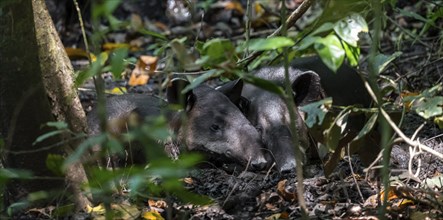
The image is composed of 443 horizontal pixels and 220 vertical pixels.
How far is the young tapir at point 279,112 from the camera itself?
18.2 feet

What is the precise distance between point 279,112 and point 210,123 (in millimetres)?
552

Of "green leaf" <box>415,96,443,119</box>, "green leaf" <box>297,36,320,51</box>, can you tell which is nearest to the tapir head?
"green leaf" <box>415,96,443,119</box>

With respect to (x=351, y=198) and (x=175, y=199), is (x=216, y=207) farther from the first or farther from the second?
(x=351, y=198)

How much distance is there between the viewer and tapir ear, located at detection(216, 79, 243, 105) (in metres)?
5.89

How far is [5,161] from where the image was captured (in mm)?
4004

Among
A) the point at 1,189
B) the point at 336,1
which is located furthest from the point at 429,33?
the point at 1,189

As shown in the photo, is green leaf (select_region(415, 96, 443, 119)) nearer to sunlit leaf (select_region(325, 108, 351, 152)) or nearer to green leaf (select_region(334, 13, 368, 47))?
sunlit leaf (select_region(325, 108, 351, 152))

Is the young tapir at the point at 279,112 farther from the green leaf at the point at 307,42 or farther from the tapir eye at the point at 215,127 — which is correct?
the green leaf at the point at 307,42

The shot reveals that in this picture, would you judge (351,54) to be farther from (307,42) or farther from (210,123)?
(210,123)

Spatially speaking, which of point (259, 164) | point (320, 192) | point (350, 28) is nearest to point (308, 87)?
point (259, 164)

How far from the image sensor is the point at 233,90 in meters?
5.91

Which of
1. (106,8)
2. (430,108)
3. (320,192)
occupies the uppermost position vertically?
(106,8)

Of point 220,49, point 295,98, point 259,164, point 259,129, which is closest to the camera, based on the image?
point 220,49

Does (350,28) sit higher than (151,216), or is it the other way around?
(350,28)
